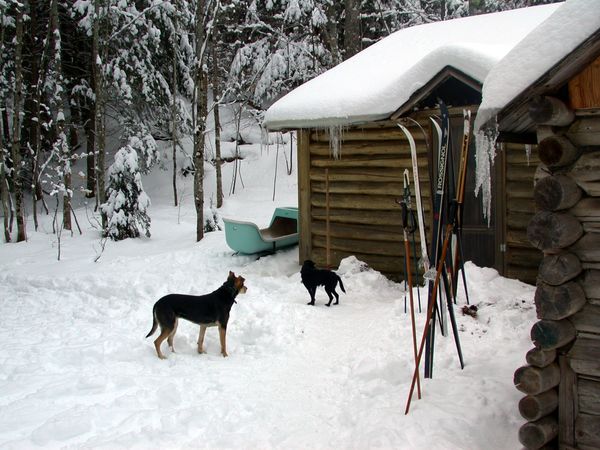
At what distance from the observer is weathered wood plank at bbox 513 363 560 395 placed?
389 cm

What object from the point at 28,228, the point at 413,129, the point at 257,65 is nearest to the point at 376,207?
the point at 413,129

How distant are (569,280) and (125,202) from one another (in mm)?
12062

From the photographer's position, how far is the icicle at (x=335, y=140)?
10111 mm

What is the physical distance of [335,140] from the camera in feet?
33.8

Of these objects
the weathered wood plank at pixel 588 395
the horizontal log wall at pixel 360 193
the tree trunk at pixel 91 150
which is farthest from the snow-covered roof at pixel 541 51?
the tree trunk at pixel 91 150

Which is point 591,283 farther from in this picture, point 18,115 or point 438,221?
point 18,115

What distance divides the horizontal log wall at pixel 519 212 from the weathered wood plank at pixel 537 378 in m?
4.76

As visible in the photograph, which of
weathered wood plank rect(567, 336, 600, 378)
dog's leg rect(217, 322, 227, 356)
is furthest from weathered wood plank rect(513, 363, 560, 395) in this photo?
dog's leg rect(217, 322, 227, 356)

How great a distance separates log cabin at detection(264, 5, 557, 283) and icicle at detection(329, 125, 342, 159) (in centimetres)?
2

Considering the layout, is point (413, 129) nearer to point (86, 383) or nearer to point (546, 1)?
point (86, 383)

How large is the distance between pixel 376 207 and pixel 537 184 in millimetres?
6144

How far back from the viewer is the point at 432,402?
4.65 meters

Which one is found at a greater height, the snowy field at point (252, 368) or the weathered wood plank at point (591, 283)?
the weathered wood plank at point (591, 283)

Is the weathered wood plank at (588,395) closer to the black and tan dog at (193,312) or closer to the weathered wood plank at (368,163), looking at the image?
the black and tan dog at (193,312)
